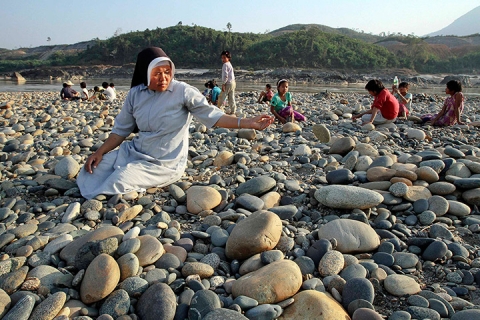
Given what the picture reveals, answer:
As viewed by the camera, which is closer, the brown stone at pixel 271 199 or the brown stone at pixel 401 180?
the brown stone at pixel 271 199

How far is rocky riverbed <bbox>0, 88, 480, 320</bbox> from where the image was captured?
1.76 meters

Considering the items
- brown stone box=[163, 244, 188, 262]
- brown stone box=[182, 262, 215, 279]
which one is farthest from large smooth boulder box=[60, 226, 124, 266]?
brown stone box=[182, 262, 215, 279]

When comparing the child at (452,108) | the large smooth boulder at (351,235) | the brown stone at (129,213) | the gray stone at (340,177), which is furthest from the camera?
the child at (452,108)

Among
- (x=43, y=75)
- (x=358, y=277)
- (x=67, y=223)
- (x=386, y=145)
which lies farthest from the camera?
(x=43, y=75)

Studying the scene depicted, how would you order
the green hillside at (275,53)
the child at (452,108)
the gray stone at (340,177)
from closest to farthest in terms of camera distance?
1. the gray stone at (340,177)
2. the child at (452,108)
3. the green hillside at (275,53)

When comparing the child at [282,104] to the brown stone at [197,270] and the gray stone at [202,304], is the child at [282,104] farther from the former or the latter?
the gray stone at [202,304]

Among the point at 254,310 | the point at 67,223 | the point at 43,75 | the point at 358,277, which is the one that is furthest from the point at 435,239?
the point at 43,75

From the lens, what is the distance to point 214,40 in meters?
62.9

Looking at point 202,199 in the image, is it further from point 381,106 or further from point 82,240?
point 381,106

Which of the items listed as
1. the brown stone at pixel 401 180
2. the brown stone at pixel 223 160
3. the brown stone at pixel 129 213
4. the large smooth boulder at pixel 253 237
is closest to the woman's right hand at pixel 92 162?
the brown stone at pixel 129 213

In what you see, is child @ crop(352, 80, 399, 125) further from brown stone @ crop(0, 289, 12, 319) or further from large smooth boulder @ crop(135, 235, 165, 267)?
brown stone @ crop(0, 289, 12, 319)

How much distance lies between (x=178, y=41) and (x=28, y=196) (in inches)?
2609

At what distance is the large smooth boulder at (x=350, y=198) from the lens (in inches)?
111

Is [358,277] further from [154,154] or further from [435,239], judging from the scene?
[154,154]
